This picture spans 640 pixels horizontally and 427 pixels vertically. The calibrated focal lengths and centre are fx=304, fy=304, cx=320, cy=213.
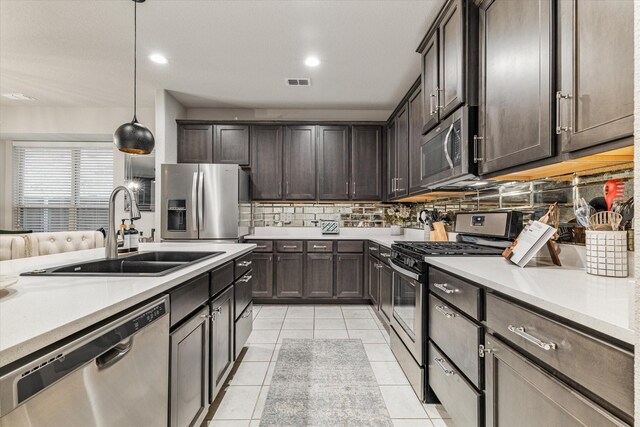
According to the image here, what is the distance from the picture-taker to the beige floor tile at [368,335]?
2793 mm

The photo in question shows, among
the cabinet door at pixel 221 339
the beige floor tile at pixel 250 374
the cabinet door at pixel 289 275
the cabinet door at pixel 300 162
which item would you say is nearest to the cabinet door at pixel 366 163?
the cabinet door at pixel 300 162

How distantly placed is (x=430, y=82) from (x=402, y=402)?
2272 millimetres

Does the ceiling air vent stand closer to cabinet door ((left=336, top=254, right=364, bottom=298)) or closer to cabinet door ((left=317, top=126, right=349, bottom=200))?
cabinet door ((left=317, top=126, right=349, bottom=200))

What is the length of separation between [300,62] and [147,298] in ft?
9.02

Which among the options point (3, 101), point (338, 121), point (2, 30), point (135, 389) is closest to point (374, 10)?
point (338, 121)

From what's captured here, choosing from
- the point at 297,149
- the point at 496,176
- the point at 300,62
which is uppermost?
the point at 300,62

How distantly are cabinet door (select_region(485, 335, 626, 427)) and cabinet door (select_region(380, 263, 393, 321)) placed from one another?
4.83ft

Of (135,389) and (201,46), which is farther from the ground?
(201,46)

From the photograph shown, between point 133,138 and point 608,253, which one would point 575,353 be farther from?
point 133,138

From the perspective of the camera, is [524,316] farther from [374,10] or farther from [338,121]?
[338,121]

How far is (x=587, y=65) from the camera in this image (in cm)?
109

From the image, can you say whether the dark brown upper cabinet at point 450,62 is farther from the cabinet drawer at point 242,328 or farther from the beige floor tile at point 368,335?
the cabinet drawer at point 242,328

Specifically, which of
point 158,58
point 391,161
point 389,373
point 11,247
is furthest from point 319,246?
point 11,247

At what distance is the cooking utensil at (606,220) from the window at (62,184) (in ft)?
18.7
